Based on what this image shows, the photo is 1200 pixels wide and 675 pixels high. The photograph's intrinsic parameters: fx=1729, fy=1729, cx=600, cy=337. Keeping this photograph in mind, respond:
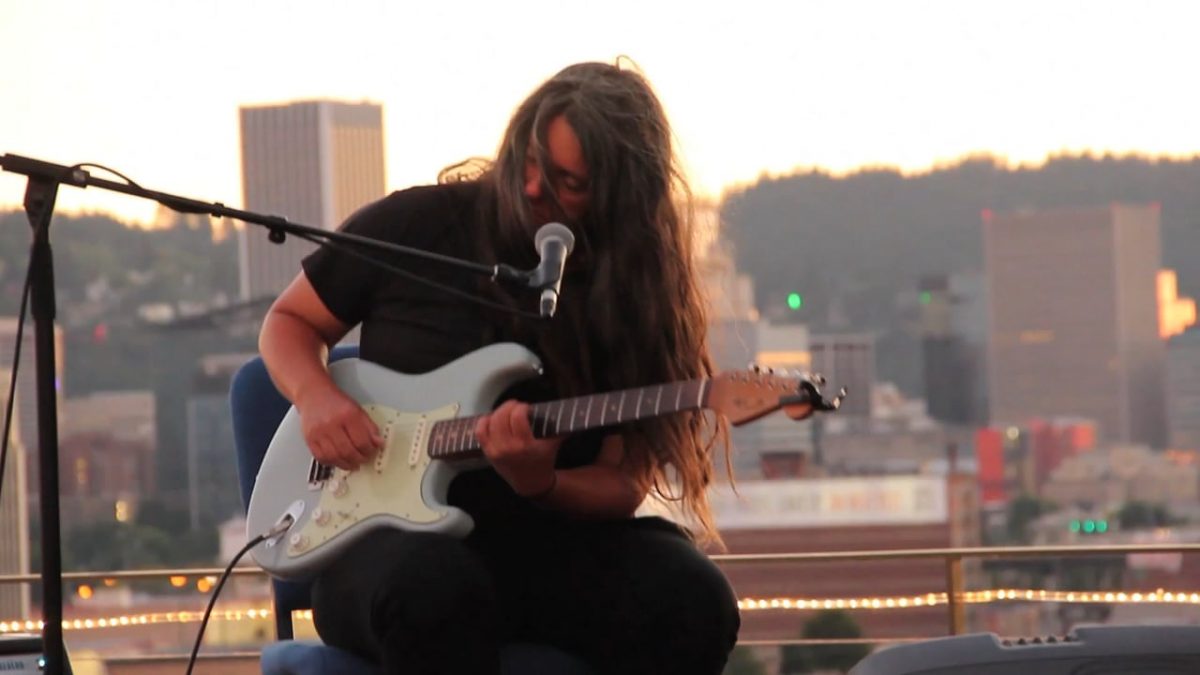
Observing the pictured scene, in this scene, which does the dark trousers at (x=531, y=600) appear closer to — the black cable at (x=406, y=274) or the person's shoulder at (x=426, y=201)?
the black cable at (x=406, y=274)

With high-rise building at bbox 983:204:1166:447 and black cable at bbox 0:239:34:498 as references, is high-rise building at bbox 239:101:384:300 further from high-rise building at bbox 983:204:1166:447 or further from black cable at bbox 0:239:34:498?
black cable at bbox 0:239:34:498

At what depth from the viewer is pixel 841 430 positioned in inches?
1571

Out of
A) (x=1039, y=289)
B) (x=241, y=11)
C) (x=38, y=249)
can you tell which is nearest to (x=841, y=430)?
(x=1039, y=289)

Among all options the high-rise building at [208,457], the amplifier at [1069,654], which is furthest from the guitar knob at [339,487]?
the high-rise building at [208,457]

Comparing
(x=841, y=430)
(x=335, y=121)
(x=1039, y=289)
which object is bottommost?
(x=841, y=430)

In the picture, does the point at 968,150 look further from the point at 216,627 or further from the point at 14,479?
the point at 216,627

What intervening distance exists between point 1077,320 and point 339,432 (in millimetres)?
39673

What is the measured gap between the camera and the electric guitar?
1.77m

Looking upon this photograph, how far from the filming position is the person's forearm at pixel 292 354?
2018 millimetres

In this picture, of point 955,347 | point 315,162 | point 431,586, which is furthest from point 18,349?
point 955,347

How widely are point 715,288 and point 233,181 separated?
30.8m

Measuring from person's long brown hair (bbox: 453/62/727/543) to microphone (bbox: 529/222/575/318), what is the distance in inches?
9.7

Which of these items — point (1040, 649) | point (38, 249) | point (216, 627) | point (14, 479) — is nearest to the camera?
point (1040, 649)

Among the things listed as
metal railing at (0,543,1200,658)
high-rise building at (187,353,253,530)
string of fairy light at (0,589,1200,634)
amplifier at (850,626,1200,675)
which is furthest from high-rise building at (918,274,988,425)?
amplifier at (850,626,1200,675)
